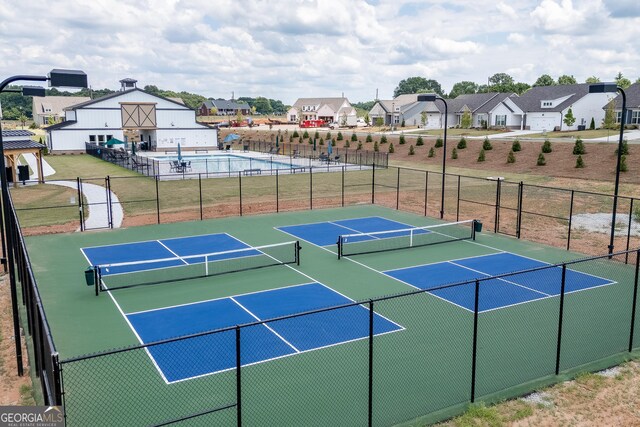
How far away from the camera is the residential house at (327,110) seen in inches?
5517

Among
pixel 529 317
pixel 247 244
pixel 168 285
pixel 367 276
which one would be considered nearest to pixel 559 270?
pixel 529 317

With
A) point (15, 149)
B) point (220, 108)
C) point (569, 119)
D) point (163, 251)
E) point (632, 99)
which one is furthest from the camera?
point (220, 108)

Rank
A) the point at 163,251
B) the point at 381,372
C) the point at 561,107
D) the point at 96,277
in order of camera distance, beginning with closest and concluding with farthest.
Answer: the point at 381,372 → the point at 96,277 → the point at 163,251 → the point at 561,107

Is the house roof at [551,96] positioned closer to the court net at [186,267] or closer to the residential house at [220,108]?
the court net at [186,267]

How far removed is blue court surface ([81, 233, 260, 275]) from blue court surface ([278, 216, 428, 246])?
9.45 ft

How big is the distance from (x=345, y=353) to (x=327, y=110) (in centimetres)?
13520

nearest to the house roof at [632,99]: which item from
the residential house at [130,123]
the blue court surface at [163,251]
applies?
the residential house at [130,123]

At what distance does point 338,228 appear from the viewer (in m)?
25.0

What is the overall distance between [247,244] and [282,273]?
4.12m

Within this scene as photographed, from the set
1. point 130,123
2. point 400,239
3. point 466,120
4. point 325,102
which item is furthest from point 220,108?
point 400,239

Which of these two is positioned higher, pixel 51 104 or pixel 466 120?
pixel 51 104

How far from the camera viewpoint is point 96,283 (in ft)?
51.6

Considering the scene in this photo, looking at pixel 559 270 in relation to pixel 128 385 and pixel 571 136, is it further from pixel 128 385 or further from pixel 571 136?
pixel 571 136

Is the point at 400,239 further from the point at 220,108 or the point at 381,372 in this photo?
the point at 220,108
